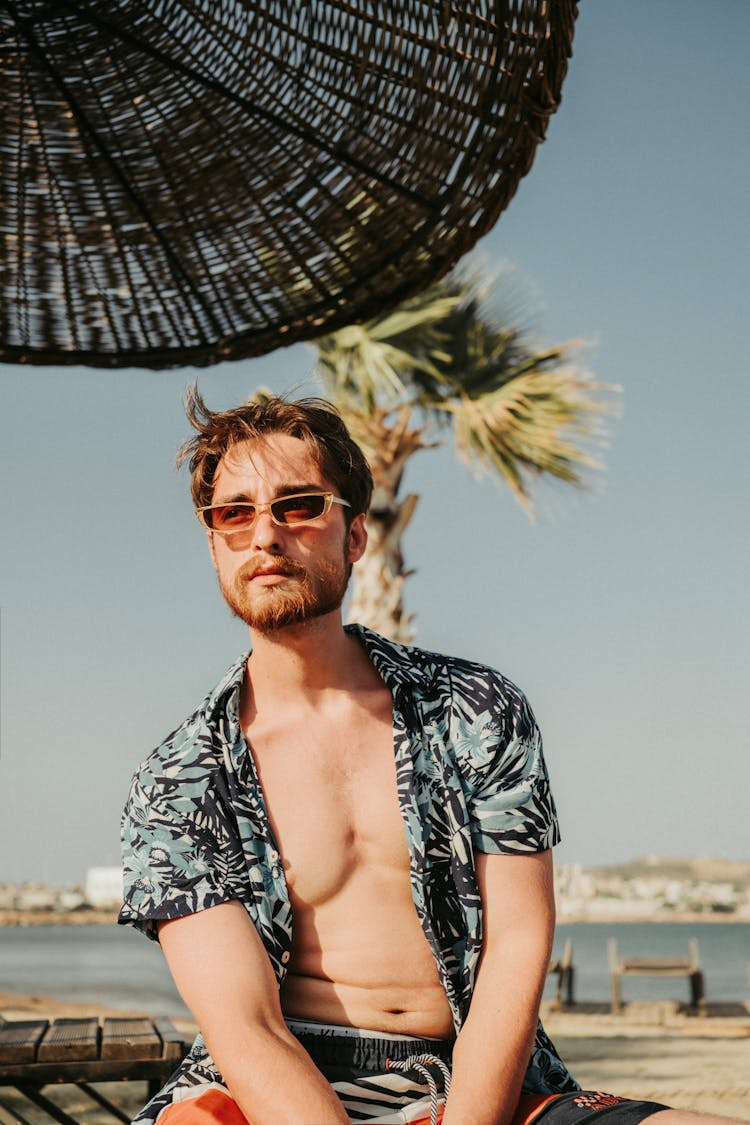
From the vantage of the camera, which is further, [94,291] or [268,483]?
[268,483]

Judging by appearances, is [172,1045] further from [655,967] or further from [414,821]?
[655,967]

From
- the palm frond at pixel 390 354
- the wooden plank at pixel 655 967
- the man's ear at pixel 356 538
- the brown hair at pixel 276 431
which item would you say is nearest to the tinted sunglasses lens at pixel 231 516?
the brown hair at pixel 276 431

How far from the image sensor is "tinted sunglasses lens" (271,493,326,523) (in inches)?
80.3

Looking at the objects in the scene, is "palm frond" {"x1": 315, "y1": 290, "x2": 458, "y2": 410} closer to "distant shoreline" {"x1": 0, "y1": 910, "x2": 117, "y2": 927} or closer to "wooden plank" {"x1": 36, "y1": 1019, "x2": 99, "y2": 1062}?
"wooden plank" {"x1": 36, "y1": 1019, "x2": 99, "y2": 1062}

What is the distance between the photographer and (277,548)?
6.61ft

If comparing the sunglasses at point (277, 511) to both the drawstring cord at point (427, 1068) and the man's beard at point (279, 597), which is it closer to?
the man's beard at point (279, 597)

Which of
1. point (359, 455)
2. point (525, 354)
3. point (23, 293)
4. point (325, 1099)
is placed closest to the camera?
point (325, 1099)

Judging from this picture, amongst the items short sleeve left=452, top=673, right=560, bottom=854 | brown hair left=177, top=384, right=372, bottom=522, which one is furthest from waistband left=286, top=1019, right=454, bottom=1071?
brown hair left=177, top=384, right=372, bottom=522

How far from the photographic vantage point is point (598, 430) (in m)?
10.1

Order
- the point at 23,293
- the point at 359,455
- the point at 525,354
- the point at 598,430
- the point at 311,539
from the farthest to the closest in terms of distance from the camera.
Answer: the point at 525,354
the point at 598,430
the point at 359,455
the point at 311,539
the point at 23,293

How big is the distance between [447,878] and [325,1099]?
40cm

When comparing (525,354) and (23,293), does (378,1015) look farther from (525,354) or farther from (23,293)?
(525,354)

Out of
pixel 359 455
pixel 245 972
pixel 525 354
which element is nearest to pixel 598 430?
pixel 525 354

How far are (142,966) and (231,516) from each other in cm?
4267
